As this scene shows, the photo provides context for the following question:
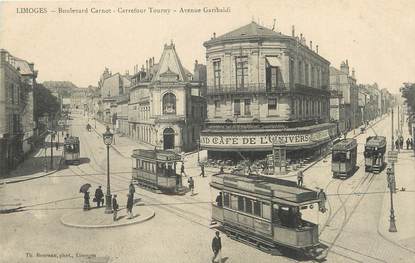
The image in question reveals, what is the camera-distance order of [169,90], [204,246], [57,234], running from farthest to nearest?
[169,90] → [57,234] → [204,246]

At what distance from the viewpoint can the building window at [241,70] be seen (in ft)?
124

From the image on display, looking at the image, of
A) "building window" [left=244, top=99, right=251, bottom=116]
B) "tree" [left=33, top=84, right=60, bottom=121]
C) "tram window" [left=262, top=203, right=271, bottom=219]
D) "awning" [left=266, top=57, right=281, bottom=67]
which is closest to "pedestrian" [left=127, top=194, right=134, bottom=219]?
"tram window" [left=262, top=203, right=271, bottom=219]

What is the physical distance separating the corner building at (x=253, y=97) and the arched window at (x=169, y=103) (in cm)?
829

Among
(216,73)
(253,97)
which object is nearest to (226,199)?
(253,97)

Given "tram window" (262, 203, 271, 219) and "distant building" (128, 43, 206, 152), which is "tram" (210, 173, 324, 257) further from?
"distant building" (128, 43, 206, 152)

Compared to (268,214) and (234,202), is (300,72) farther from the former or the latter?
(268,214)

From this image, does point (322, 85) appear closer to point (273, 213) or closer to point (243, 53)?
point (243, 53)

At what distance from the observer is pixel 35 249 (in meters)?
16.2

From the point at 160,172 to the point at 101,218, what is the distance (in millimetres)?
6633

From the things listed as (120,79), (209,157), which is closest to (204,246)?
(209,157)

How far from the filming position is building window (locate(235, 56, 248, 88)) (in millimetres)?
37719

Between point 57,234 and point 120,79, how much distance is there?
7649cm

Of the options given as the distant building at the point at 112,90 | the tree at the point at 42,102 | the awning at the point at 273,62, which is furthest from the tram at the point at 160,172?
the distant building at the point at 112,90

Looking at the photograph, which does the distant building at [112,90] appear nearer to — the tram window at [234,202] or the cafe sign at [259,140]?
the cafe sign at [259,140]
